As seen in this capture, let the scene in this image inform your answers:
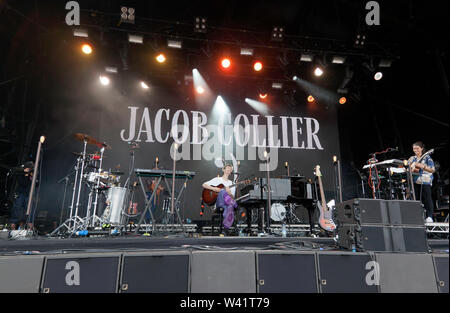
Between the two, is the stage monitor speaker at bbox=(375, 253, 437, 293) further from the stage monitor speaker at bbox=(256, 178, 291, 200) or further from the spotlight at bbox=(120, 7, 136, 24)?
the spotlight at bbox=(120, 7, 136, 24)

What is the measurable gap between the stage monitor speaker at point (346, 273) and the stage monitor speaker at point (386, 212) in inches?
14.7

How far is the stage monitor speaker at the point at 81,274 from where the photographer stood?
6.22 ft

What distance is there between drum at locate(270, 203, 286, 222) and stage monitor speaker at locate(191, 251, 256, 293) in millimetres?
5762

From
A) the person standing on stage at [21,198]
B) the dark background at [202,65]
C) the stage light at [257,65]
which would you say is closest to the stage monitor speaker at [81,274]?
the person standing on stage at [21,198]

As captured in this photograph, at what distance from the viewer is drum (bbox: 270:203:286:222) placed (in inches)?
303

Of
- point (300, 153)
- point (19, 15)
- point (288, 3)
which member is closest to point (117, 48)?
point (19, 15)

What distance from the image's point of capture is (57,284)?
6.22 ft


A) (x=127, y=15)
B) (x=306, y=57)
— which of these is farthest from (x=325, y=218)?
(x=127, y=15)

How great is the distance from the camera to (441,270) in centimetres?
214

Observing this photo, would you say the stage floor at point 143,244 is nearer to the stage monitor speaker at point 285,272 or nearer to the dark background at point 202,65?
the stage monitor speaker at point 285,272

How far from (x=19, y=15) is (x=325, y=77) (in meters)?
8.33

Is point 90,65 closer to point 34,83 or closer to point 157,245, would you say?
point 34,83

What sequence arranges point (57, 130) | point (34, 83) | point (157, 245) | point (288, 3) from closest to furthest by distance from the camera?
point (157, 245) < point (288, 3) < point (34, 83) < point (57, 130)
